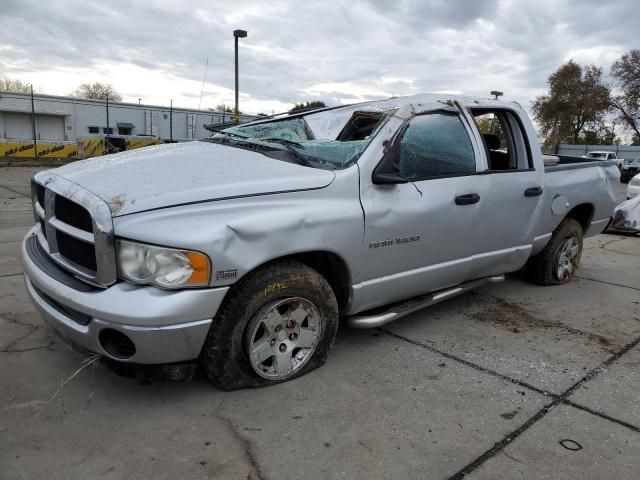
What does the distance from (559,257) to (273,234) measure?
3.62 meters

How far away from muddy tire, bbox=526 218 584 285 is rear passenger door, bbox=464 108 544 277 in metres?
0.60

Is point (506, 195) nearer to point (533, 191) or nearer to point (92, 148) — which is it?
point (533, 191)

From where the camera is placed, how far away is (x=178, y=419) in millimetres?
2682

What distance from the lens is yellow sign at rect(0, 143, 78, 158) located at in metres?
23.8

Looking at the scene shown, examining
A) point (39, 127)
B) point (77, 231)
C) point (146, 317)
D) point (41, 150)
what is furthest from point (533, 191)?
point (39, 127)

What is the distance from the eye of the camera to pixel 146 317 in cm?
241

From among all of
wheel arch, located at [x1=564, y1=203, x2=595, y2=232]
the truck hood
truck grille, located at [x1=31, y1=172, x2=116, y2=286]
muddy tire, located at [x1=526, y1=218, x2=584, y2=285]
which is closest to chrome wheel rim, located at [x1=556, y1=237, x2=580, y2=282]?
muddy tire, located at [x1=526, y1=218, x2=584, y2=285]

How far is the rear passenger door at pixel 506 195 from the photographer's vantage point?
13.1 ft

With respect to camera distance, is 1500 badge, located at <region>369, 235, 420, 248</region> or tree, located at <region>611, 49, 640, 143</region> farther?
tree, located at <region>611, 49, 640, 143</region>

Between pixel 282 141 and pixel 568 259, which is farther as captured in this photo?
pixel 568 259

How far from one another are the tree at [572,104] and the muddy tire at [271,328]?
165 feet

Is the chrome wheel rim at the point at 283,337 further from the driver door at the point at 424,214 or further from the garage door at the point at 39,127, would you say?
the garage door at the point at 39,127

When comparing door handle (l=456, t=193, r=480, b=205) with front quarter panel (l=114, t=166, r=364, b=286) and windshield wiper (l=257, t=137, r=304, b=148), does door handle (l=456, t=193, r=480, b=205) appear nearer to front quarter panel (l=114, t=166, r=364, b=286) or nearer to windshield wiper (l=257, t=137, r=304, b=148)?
front quarter panel (l=114, t=166, r=364, b=286)

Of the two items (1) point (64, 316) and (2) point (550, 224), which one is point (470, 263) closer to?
(2) point (550, 224)
